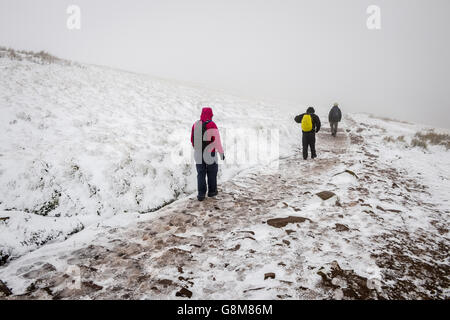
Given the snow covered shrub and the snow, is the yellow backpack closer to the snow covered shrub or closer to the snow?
the snow

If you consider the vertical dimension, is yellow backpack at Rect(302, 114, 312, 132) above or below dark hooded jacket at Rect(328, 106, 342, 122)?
below

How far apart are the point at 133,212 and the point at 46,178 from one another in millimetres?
2200

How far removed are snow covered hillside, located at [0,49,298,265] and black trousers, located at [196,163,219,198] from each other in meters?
0.80

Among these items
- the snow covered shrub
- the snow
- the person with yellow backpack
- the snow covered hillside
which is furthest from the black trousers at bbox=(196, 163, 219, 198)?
the snow covered shrub

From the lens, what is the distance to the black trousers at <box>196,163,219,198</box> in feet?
21.1

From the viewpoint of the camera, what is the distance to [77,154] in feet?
21.2

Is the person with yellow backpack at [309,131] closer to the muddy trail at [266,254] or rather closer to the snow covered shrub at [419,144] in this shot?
the muddy trail at [266,254]

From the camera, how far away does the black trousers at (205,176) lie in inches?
254

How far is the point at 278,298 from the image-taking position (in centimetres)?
303

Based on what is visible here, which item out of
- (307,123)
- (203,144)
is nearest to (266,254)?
(203,144)

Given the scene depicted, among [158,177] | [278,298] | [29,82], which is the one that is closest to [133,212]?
[158,177]

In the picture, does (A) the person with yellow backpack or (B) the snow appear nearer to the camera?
(B) the snow
